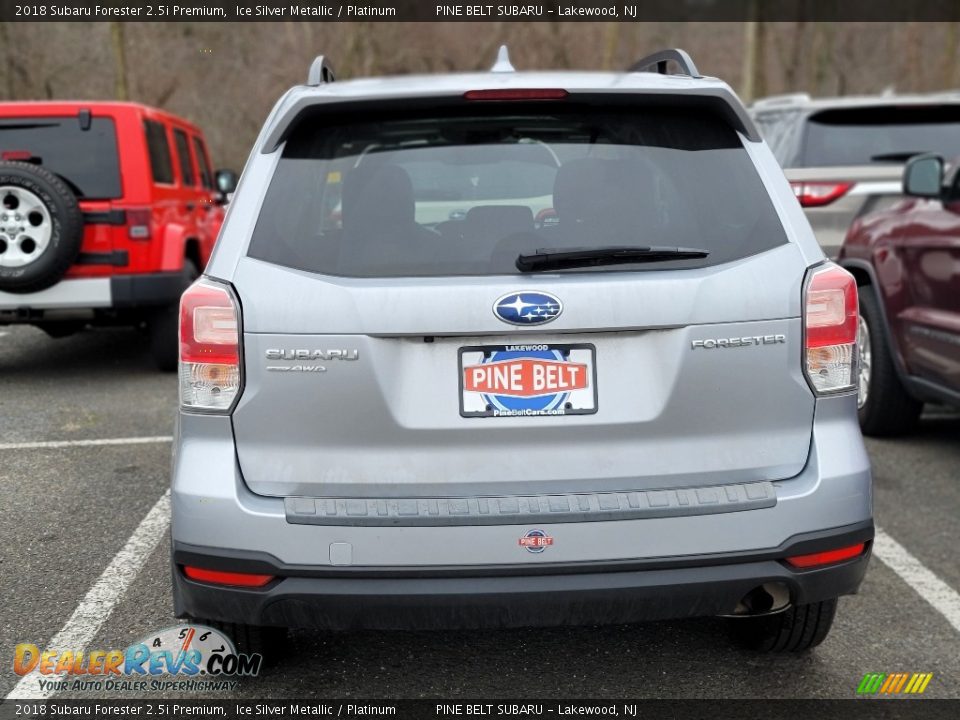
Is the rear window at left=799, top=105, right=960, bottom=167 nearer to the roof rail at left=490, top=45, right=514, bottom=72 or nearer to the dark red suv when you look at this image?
the dark red suv

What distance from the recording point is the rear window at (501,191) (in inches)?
107

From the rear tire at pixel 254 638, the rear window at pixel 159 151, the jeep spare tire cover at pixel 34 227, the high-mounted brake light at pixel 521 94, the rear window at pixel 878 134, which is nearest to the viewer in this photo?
the high-mounted brake light at pixel 521 94

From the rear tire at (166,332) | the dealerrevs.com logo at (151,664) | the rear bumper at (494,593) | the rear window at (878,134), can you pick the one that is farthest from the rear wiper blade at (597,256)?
the rear tire at (166,332)

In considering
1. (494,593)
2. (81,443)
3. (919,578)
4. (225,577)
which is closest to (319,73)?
(225,577)

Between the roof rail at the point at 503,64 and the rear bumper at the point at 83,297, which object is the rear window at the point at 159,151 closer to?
the rear bumper at the point at 83,297

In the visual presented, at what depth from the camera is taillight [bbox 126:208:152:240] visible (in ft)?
25.6

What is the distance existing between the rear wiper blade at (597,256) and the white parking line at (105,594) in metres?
1.88

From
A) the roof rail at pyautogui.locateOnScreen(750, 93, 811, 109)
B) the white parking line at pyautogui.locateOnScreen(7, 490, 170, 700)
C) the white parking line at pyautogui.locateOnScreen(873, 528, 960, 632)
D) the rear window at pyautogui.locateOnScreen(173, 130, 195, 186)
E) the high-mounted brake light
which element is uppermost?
the high-mounted brake light

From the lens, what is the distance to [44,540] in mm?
4488

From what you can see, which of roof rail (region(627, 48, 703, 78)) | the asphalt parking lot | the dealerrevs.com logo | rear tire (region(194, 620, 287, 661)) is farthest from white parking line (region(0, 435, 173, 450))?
roof rail (region(627, 48, 703, 78))

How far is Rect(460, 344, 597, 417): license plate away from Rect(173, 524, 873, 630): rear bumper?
38 cm

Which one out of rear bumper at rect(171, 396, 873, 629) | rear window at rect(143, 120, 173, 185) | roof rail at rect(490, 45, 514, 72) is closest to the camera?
rear bumper at rect(171, 396, 873, 629)
